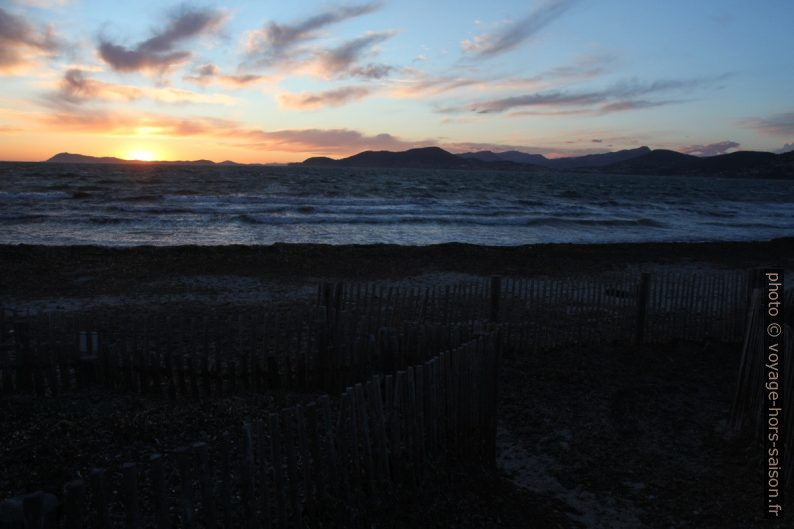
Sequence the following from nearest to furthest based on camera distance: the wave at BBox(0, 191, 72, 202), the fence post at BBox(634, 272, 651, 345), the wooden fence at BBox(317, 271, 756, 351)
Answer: the wooden fence at BBox(317, 271, 756, 351) → the fence post at BBox(634, 272, 651, 345) → the wave at BBox(0, 191, 72, 202)

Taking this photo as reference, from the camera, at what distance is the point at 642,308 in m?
10.5

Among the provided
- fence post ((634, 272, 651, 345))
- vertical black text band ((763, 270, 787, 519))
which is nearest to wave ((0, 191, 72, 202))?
fence post ((634, 272, 651, 345))

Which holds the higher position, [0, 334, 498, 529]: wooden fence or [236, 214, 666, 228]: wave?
[236, 214, 666, 228]: wave

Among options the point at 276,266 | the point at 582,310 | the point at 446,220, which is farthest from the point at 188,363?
the point at 446,220

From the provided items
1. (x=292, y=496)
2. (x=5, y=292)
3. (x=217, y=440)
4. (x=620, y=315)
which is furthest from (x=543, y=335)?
(x=5, y=292)

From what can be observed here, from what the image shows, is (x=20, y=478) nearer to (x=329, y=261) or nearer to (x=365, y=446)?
(x=365, y=446)

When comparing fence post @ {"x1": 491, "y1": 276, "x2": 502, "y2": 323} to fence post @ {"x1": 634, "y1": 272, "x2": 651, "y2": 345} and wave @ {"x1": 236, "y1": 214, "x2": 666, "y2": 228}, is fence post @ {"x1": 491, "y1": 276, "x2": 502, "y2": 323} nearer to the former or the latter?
fence post @ {"x1": 634, "y1": 272, "x2": 651, "y2": 345}

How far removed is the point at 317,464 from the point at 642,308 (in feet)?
26.6

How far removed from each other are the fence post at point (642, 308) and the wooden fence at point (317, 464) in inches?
223

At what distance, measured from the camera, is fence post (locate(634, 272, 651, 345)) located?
34.4ft

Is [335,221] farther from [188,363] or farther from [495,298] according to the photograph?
[188,363]

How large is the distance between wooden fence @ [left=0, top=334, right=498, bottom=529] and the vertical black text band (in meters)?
2.62

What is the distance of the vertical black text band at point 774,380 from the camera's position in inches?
217

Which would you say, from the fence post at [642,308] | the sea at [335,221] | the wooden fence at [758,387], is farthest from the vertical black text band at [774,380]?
the sea at [335,221]
